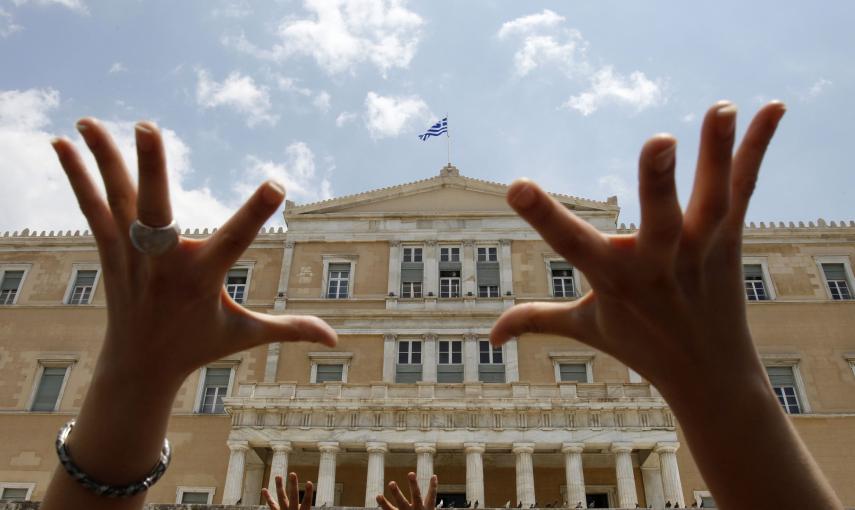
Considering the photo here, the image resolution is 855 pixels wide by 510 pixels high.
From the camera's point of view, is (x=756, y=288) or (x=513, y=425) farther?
(x=756, y=288)

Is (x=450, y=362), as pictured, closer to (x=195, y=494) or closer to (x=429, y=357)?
(x=429, y=357)

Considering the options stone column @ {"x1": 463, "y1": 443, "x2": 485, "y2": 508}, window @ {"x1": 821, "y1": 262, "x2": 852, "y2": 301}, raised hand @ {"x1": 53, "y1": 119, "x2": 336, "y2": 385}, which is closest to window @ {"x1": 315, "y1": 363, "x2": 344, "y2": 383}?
stone column @ {"x1": 463, "y1": 443, "x2": 485, "y2": 508}

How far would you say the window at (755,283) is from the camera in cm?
2503

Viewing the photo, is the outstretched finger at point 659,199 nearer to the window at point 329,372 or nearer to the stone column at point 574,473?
the stone column at point 574,473

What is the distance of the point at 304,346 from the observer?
2358 centimetres

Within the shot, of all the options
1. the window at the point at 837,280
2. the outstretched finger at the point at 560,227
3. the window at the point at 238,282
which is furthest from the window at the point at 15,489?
the window at the point at 837,280

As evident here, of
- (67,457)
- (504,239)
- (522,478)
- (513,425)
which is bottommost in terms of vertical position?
(67,457)

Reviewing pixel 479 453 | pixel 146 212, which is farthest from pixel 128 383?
pixel 479 453

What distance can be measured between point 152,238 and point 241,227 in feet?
0.92

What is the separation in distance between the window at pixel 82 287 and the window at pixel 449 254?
1471 centimetres

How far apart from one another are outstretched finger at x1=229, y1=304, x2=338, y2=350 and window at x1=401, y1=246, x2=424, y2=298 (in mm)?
22476

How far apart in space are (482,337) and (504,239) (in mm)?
4542

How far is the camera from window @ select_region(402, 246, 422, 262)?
85.3 ft

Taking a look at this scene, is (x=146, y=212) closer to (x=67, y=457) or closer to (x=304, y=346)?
(x=67, y=457)
